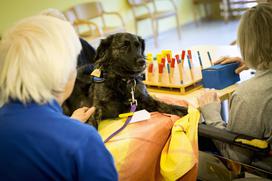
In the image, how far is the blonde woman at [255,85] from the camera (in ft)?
4.69

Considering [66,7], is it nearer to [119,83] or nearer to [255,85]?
[119,83]

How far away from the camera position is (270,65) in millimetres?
1457

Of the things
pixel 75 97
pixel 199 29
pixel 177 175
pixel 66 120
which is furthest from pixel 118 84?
pixel 199 29

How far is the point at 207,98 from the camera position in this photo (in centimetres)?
177

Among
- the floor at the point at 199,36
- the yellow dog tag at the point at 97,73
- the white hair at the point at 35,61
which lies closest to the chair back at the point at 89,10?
the floor at the point at 199,36

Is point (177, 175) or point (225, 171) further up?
point (177, 175)

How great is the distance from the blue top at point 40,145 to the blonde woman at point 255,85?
31.6 inches

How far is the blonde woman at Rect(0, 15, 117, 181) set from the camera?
89cm

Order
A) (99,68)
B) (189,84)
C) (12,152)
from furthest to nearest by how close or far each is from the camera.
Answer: (189,84), (99,68), (12,152)

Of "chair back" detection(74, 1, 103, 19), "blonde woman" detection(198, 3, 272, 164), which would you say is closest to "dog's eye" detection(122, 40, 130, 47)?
"blonde woman" detection(198, 3, 272, 164)

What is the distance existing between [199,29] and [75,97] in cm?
548

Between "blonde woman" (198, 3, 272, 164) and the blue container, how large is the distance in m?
0.41

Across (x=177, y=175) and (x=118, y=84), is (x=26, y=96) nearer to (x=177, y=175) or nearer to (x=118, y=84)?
(x=177, y=175)

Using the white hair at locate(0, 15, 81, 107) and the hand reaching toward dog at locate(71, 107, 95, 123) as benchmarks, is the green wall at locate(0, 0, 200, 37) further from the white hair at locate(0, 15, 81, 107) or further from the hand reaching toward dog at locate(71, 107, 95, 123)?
the white hair at locate(0, 15, 81, 107)
